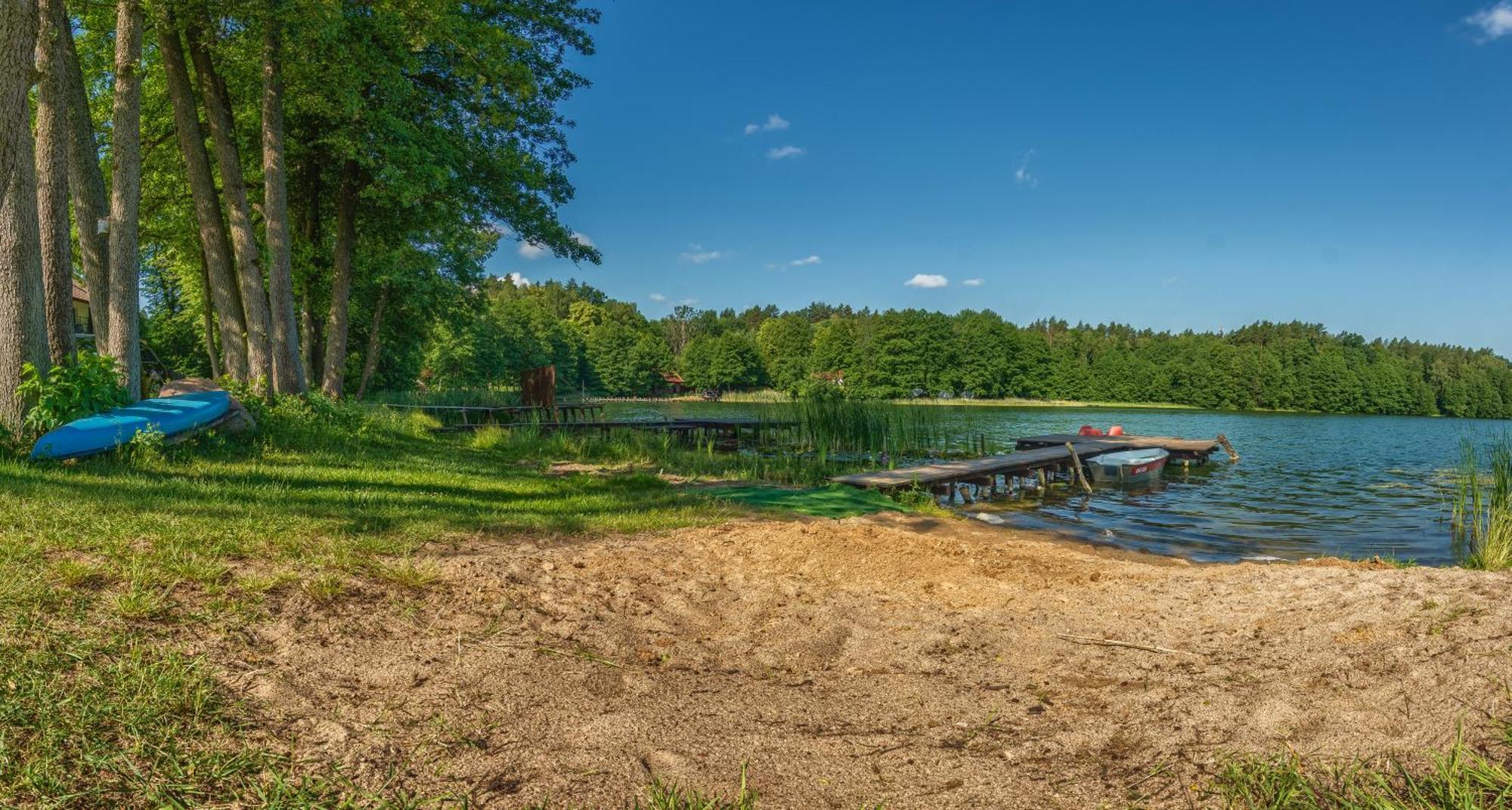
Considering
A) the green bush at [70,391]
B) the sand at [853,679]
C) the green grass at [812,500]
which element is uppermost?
the green bush at [70,391]

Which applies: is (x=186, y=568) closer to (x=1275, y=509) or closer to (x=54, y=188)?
(x=54, y=188)

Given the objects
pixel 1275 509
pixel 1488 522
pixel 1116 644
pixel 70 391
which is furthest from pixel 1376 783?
pixel 1275 509

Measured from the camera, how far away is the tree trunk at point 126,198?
920cm

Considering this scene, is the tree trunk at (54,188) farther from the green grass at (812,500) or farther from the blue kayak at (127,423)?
the green grass at (812,500)

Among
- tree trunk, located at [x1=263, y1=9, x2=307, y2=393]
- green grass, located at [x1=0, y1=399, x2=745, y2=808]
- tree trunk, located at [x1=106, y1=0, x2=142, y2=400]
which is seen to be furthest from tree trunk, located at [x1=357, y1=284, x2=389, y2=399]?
green grass, located at [x1=0, y1=399, x2=745, y2=808]

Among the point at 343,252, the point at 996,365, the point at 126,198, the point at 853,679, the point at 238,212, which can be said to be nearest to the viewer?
the point at 853,679

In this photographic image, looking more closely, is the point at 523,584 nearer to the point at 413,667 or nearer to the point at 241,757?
the point at 413,667

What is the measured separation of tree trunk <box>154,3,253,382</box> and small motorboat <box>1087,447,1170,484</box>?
57.5 feet

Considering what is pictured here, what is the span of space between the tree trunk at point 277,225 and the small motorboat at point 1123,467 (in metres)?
16.9

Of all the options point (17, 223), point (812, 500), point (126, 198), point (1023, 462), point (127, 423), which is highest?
point (126, 198)

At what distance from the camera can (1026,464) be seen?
16344mm

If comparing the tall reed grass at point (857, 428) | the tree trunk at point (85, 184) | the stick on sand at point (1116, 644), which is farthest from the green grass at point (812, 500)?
the tree trunk at point (85, 184)

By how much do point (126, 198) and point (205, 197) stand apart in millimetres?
2546

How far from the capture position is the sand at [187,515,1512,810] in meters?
2.55
